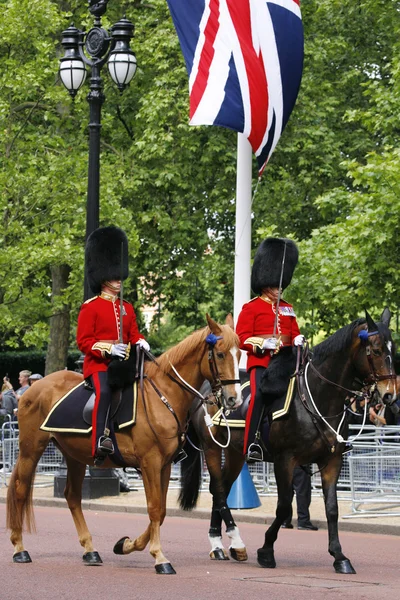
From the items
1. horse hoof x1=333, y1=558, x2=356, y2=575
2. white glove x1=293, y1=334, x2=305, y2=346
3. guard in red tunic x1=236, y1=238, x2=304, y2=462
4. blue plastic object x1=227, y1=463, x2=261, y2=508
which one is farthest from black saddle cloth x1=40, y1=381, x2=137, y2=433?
blue plastic object x1=227, y1=463, x2=261, y2=508

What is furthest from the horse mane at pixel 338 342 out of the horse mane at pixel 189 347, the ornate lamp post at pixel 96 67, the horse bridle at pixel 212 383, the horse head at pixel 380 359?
the ornate lamp post at pixel 96 67

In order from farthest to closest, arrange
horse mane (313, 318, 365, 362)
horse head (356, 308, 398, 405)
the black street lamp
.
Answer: the black street lamp < horse mane (313, 318, 365, 362) < horse head (356, 308, 398, 405)

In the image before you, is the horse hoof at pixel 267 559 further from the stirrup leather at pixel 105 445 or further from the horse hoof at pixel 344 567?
the stirrup leather at pixel 105 445

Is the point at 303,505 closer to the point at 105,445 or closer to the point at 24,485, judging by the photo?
the point at 24,485

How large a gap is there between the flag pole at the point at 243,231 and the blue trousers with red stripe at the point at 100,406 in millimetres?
5146

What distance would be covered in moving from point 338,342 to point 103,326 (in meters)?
2.21

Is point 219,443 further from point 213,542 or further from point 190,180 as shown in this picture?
point 190,180

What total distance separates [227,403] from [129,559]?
Result: 91.8 inches

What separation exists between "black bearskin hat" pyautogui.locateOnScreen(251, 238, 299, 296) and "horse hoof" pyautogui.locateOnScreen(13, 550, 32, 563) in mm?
3420

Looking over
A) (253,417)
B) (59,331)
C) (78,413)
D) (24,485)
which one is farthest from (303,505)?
(59,331)

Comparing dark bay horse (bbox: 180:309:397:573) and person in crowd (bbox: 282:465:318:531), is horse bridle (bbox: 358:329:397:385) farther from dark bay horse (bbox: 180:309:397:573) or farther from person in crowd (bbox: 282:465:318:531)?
person in crowd (bbox: 282:465:318:531)

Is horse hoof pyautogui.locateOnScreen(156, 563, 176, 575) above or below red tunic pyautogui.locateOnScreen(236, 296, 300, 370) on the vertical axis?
below

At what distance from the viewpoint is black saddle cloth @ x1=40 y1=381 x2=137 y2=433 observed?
11.6 metres

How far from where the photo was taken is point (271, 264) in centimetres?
1326
